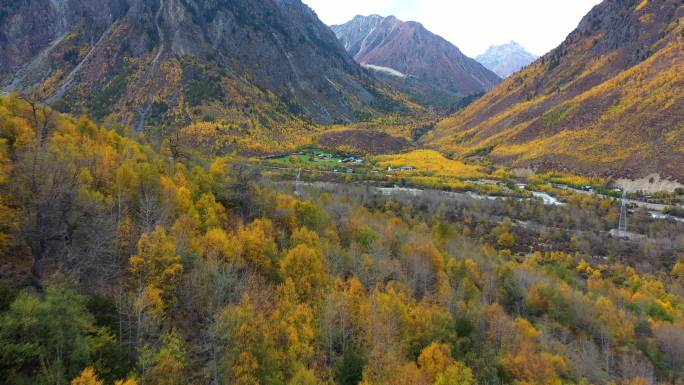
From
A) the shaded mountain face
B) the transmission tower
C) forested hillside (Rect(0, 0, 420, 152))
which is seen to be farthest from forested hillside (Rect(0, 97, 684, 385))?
the shaded mountain face

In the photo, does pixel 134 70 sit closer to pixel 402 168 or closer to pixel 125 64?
Answer: pixel 125 64

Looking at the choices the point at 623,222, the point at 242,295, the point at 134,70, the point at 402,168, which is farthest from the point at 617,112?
the point at 134,70

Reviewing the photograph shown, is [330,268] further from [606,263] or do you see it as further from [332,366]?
[606,263]

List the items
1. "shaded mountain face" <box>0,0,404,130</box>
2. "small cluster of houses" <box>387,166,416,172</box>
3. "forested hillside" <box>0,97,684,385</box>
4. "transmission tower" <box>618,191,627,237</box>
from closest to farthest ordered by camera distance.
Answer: "forested hillside" <box>0,97,684,385</box> → "transmission tower" <box>618,191,627,237</box> → "small cluster of houses" <box>387,166,416,172</box> → "shaded mountain face" <box>0,0,404,130</box>

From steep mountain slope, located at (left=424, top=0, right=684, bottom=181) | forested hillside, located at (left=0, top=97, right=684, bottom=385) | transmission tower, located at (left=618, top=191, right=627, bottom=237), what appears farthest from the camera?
steep mountain slope, located at (left=424, top=0, right=684, bottom=181)

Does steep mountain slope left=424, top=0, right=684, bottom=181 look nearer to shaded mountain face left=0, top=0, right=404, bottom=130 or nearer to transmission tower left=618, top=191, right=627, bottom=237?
transmission tower left=618, top=191, right=627, bottom=237

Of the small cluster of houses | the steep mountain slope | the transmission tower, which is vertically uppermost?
the steep mountain slope

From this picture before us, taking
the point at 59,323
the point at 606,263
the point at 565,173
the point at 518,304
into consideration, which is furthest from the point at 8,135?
the point at 565,173
